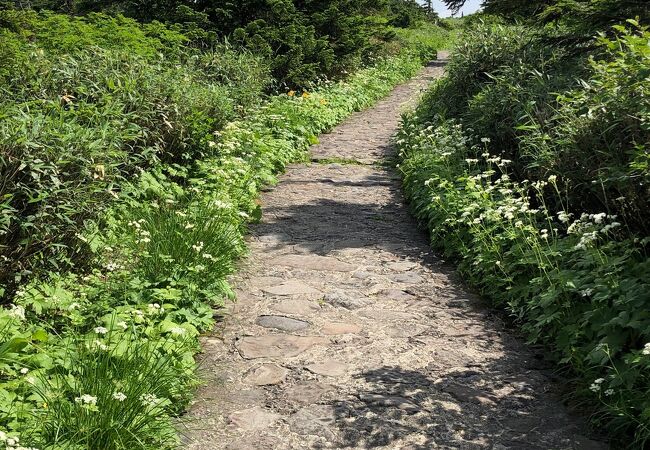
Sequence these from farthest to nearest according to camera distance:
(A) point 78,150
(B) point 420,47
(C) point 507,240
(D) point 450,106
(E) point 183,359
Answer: (B) point 420,47, (D) point 450,106, (C) point 507,240, (A) point 78,150, (E) point 183,359

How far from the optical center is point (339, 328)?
4.75 m

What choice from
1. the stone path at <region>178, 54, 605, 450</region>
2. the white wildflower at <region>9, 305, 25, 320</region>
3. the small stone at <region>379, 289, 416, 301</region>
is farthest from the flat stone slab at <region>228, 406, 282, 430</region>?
the small stone at <region>379, 289, 416, 301</region>

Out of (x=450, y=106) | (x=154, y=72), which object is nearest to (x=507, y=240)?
(x=154, y=72)

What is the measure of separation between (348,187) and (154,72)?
10.5 feet

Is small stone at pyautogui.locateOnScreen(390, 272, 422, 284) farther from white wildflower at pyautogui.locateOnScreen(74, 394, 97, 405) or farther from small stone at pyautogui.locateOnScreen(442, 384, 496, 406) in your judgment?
white wildflower at pyautogui.locateOnScreen(74, 394, 97, 405)

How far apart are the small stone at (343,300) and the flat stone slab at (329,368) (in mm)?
1000

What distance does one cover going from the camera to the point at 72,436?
276 centimetres

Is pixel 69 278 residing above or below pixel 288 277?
above

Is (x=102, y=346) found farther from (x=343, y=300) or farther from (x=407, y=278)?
(x=407, y=278)

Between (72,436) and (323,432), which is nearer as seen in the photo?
(72,436)

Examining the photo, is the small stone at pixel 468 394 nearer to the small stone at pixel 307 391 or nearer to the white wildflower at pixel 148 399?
the small stone at pixel 307 391

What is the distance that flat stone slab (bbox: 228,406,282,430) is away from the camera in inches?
137

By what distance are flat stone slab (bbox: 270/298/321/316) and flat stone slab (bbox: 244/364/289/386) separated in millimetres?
893

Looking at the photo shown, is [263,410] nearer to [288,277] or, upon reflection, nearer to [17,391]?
[17,391]
